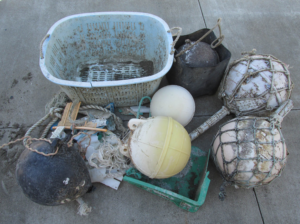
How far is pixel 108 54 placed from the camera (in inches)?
113

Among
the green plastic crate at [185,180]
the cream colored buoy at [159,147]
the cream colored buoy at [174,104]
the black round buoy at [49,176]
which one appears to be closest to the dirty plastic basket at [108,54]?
the cream colored buoy at [174,104]

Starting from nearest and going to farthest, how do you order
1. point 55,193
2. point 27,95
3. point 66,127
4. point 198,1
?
1. point 55,193
2. point 66,127
3. point 27,95
4. point 198,1

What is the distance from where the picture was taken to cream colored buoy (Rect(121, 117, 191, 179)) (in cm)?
154

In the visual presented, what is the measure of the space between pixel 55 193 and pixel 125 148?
0.75 metres

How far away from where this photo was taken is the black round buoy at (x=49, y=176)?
1.60 metres

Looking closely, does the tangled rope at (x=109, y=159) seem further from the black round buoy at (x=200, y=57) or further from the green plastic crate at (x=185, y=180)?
the black round buoy at (x=200, y=57)

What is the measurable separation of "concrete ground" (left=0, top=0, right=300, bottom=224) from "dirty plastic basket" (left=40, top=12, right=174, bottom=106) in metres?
0.60

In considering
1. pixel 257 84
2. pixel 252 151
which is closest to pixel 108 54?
pixel 257 84

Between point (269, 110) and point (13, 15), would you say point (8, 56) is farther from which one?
point (269, 110)

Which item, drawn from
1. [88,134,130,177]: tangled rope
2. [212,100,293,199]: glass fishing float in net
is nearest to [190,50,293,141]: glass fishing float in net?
[212,100,293,199]: glass fishing float in net

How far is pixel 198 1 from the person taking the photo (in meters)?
3.54

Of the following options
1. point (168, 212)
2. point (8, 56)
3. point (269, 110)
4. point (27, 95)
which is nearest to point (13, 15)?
point (8, 56)

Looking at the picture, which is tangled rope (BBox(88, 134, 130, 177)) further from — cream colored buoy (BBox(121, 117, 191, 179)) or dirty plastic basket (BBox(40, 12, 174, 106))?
dirty plastic basket (BBox(40, 12, 174, 106))

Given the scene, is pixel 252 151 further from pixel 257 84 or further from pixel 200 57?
pixel 200 57
